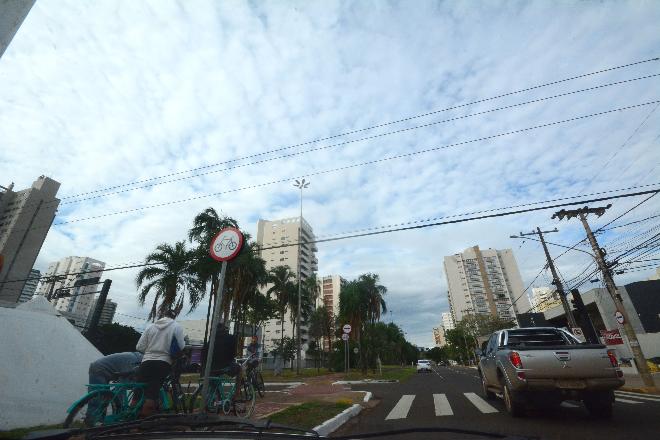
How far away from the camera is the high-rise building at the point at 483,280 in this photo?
99.7 m

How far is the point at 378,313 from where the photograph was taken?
38.5 metres

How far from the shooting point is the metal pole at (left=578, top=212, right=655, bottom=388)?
10945 millimetres

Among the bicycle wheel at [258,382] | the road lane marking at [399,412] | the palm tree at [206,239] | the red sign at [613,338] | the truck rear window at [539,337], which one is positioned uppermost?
the palm tree at [206,239]

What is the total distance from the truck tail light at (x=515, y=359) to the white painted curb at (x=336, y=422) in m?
3.35

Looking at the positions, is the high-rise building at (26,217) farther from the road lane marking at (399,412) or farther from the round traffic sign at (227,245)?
the road lane marking at (399,412)

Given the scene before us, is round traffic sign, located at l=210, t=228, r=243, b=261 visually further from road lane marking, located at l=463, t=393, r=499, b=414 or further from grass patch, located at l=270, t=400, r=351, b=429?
road lane marking, located at l=463, t=393, r=499, b=414

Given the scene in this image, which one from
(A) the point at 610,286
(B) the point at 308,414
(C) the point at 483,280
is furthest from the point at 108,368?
(C) the point at 483,280

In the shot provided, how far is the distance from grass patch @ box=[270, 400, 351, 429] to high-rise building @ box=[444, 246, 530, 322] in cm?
10149

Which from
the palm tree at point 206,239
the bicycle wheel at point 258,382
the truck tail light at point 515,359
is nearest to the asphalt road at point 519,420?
the truck tail light at point 515,359

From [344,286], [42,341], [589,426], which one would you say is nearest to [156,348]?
[42,341]

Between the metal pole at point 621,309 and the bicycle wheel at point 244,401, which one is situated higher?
the metal pole at point 621,309

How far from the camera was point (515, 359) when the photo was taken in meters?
5.63

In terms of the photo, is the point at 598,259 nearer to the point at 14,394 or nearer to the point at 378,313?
the point at 14,394

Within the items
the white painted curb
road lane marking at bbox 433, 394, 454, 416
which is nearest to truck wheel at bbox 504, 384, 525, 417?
road lane marking at bbox 433, 394, 454, 416
